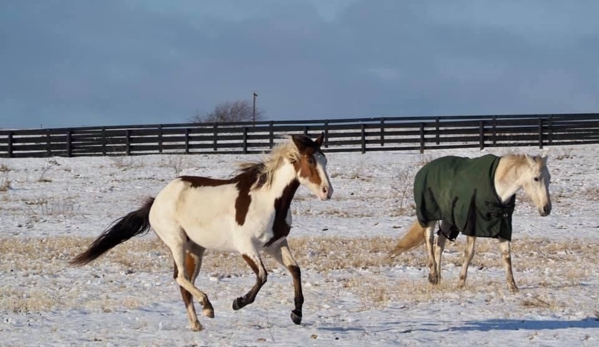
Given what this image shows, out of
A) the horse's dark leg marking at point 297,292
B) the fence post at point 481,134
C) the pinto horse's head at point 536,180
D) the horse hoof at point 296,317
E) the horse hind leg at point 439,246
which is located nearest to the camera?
the horse's dark leg marking at point 297,292

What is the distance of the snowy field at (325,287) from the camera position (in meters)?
7.84

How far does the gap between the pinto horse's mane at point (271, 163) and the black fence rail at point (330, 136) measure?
21.9 metres

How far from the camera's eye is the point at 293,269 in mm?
7738

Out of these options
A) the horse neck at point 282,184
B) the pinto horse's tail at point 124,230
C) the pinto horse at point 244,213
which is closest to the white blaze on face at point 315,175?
the pinto horse at point 244,213

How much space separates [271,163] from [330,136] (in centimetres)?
2435

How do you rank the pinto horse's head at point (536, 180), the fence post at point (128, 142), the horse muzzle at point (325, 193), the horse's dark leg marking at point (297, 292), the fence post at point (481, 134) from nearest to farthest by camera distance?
the horse muzzle at point (325, 193), the horse's dark leg marking at point (297, 292), the pinto horse's head at point (536, 180), the fence post at point (481, 134), the fence post at point (128, 142)

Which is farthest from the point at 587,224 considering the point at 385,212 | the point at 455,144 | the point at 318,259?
the point at 455,144

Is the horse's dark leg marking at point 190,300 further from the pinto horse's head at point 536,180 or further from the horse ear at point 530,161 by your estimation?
the horse ear at point 530,161

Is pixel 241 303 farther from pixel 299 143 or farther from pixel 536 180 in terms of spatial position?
pixel 536 180

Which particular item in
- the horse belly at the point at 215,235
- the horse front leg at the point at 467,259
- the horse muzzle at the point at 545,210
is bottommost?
the horse front leg at the point at 467,259

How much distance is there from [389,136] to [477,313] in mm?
24069

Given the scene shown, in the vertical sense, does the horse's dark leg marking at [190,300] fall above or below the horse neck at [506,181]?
below

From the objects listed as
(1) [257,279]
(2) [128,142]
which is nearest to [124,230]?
(1) [257,279]

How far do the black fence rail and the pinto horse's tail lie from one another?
20996mm
